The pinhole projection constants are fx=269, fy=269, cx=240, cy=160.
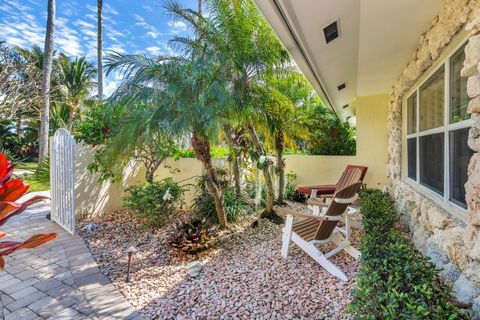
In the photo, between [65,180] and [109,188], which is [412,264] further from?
[109,188]

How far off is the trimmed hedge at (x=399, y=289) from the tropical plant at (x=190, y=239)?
2200 millimetres

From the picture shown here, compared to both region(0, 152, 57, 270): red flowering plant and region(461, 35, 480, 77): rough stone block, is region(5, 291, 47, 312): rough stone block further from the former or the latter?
region(461, 35, 480, 77): rough stone block

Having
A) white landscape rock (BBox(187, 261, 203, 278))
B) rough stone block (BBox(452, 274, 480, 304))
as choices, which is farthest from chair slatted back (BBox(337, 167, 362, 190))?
white landscape rock (BBox(187, 261, 203, 278))

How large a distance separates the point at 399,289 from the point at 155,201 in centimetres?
412

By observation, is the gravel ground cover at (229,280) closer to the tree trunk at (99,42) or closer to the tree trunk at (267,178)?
the tree trunk at (267,178)

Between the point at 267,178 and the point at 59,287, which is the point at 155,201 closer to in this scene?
the point at 267,178

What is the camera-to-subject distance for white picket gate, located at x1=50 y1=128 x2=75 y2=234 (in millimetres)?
4566

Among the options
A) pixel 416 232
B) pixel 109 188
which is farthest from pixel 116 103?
pixel 416 232

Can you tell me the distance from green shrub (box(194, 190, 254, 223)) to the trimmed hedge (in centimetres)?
297

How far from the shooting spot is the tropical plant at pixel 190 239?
370 cm

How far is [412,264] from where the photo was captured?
1916 mm

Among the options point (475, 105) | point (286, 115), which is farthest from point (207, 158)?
point (475, 105)

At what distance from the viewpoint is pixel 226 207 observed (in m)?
5.04

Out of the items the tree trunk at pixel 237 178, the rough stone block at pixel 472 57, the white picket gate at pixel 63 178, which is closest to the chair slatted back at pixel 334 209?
the rough stone block at pixel 472 57
